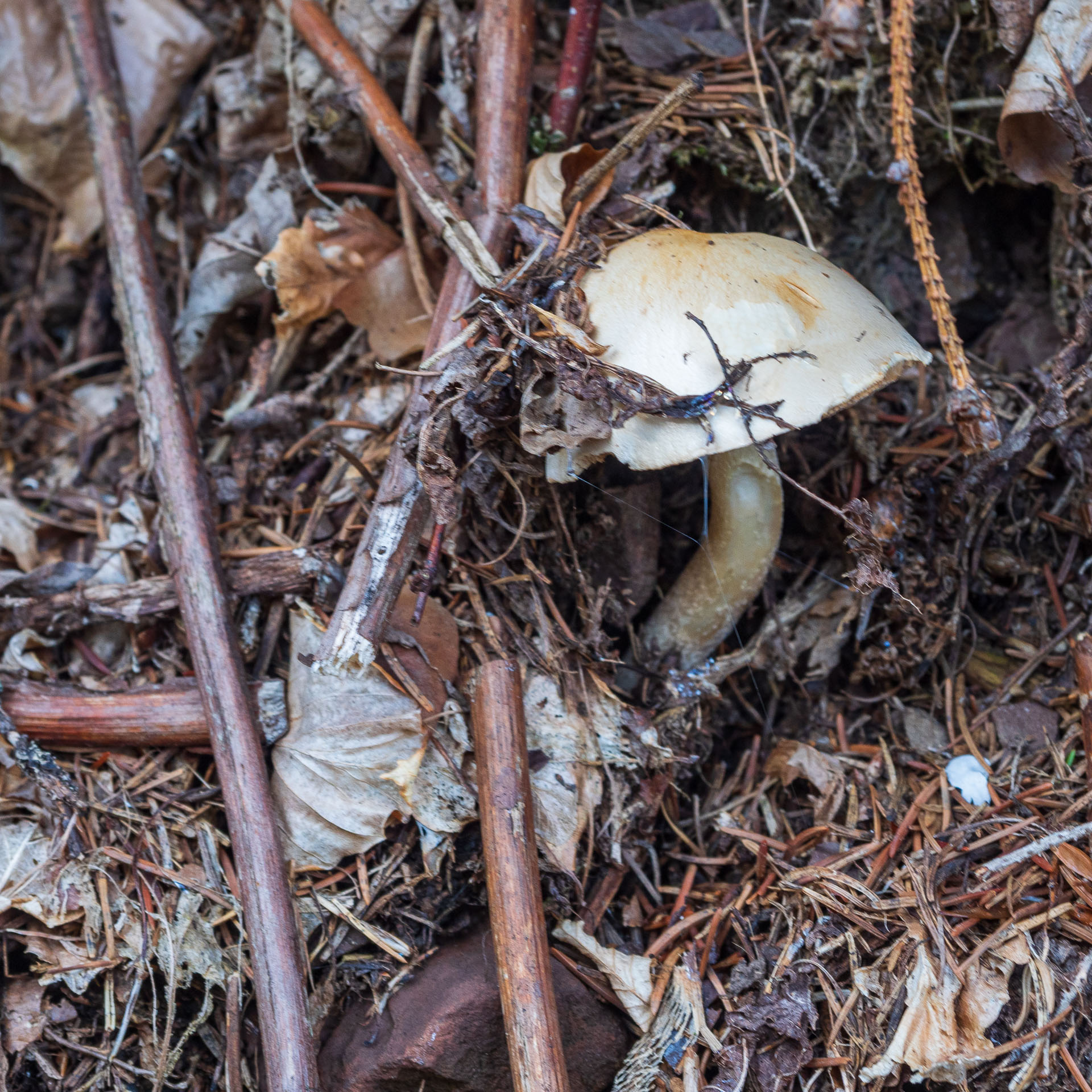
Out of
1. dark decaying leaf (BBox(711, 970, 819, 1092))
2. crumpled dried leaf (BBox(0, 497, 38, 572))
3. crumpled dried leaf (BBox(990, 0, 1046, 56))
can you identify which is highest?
crumpled dried leaf (BBox(990, 0, 1046, 56))

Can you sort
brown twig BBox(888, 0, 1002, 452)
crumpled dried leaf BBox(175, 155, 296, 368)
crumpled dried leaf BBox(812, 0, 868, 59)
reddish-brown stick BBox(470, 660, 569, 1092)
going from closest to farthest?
reddish-brown stick BBox(470, 660, 569, 1092) < brown twig BBox(888, 0, 1002, 452) < crumpled dried leaf BBox(812, 0, 868, 59) < crumpled dried leaf BBox(175, 155, 296, 368)

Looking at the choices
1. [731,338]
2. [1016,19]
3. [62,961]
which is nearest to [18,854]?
[62,961]

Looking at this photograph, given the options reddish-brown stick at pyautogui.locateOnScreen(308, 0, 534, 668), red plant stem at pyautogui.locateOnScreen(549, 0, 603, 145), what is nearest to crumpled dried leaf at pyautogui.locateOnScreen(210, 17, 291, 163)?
reddish-brown stick at pyautogui.locateOnScreen(308, 0, 534, 668)

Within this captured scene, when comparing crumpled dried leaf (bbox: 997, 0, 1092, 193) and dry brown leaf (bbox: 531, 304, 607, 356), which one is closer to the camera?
dry brown leaf (bbox: 531, 304, 607, 356)

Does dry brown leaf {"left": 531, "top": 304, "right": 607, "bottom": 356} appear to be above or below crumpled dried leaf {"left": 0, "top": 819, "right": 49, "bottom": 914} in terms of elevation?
above

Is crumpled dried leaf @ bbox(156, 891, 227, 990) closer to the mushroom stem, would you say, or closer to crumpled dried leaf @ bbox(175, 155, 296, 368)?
the mushroom stem

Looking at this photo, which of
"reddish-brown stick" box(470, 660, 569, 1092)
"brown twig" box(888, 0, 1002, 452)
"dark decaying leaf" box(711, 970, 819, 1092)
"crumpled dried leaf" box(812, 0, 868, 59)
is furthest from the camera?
"crumpled dried leaf" box(812, 0, 868, 59)

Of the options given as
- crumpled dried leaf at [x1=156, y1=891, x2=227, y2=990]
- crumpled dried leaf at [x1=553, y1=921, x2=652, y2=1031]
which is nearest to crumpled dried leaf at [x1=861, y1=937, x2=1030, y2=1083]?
crumpled dried leaf at [x1=553, y1=921, x2=652, y2=1031]

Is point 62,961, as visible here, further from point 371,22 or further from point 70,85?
point 70,85
